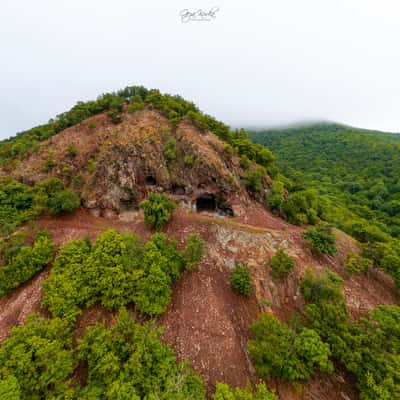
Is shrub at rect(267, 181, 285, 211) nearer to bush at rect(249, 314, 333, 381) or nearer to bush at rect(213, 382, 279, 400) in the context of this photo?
bush at rect(249, 314, 333, 381)

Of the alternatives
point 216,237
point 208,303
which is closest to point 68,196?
point 216,237

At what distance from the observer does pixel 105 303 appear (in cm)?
1266

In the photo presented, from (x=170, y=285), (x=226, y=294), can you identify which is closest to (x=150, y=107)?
(x=170, y=285)

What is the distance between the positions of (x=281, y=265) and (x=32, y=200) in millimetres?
28853

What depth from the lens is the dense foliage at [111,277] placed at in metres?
12.5

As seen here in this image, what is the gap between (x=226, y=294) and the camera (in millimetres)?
15328

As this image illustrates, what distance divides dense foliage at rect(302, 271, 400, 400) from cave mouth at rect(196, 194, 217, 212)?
16.8m

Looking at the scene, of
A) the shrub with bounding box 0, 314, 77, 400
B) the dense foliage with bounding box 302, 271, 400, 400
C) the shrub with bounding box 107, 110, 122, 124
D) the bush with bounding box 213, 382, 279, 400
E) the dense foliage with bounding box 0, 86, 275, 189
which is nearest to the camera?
the shrub with bounding box 0, 314, 77, 400

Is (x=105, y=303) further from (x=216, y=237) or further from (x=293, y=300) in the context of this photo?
(x=293, y=300)

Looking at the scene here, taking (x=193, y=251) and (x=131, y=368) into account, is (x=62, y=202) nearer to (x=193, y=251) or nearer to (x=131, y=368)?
(x=193, y=251)

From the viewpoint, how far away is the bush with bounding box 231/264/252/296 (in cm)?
1495

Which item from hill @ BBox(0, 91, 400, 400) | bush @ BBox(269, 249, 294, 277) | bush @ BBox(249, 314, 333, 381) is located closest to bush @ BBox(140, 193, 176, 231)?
hill @ BBox(0, 91, 400, 400)

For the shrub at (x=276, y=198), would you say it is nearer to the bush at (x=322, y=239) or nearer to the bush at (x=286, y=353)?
the bush at (x=322, y=239)

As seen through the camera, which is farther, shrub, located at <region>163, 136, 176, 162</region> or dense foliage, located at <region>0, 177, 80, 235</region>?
shrub, located at <region>163, 136, 176, 162</region>
